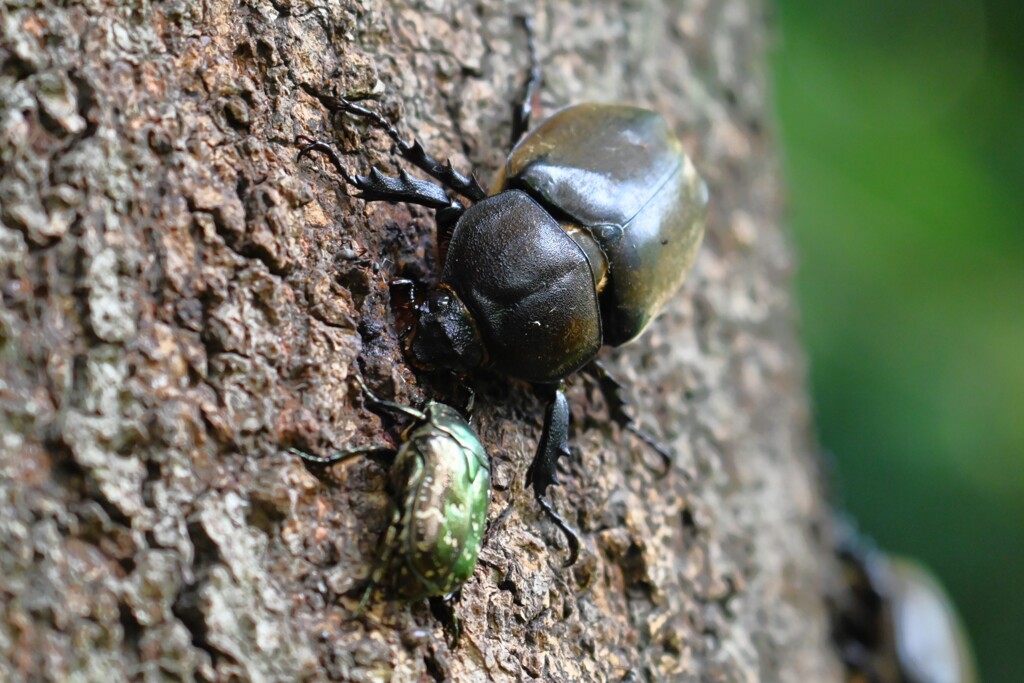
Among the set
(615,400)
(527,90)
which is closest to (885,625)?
(615,400)

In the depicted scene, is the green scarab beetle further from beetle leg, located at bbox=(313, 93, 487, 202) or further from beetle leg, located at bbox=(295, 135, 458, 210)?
beetle leg, located at bbox=(313, 93, 487, 202)

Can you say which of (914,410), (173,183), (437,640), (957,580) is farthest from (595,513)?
(957,580)

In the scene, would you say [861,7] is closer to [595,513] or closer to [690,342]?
[690,342]

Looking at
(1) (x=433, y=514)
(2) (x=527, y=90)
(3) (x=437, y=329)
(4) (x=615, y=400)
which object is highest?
(2) (x=527, y=90)

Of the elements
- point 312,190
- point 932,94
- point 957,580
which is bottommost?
point 957,580

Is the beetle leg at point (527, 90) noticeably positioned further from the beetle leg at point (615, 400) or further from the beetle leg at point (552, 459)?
the beetle leg at point (552, 459)

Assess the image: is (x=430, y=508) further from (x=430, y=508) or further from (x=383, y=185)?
(x=383, y=185)
